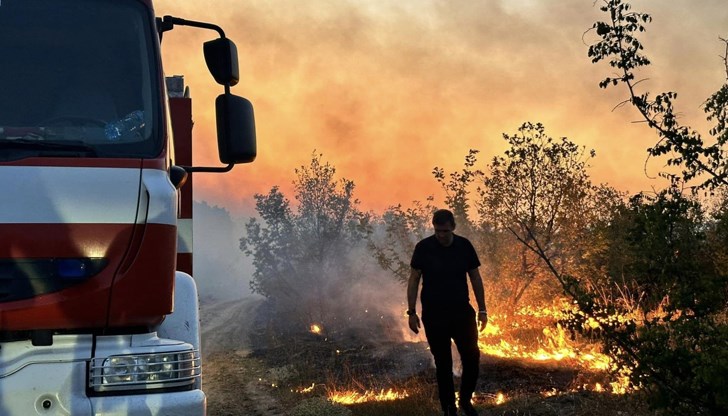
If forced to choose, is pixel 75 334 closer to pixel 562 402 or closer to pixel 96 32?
pixel 96 32

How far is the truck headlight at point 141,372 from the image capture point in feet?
9.04

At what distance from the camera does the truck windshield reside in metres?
3.17

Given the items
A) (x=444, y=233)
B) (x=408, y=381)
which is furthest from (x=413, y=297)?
(x=408, y=381)

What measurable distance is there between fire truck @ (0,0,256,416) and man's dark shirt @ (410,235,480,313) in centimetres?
312

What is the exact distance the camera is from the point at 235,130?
12.3 ft

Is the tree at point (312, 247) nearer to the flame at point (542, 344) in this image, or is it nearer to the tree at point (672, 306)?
the flame at point (542, 344)

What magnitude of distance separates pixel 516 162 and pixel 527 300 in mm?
→ 3436

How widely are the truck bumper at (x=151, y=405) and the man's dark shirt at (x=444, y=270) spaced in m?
3.57

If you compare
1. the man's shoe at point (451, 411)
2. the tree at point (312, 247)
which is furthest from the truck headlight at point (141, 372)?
the tree at point (312, 247)

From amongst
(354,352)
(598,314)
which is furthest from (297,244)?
(598,314)

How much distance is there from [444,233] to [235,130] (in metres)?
2.97

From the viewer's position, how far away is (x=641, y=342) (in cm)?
466

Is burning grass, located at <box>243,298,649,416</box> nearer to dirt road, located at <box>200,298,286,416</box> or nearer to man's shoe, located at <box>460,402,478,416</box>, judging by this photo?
dirt road, located at <box>200,298,286,416</box>

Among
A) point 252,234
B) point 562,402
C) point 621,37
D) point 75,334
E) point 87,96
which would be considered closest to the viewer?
point 75,334
